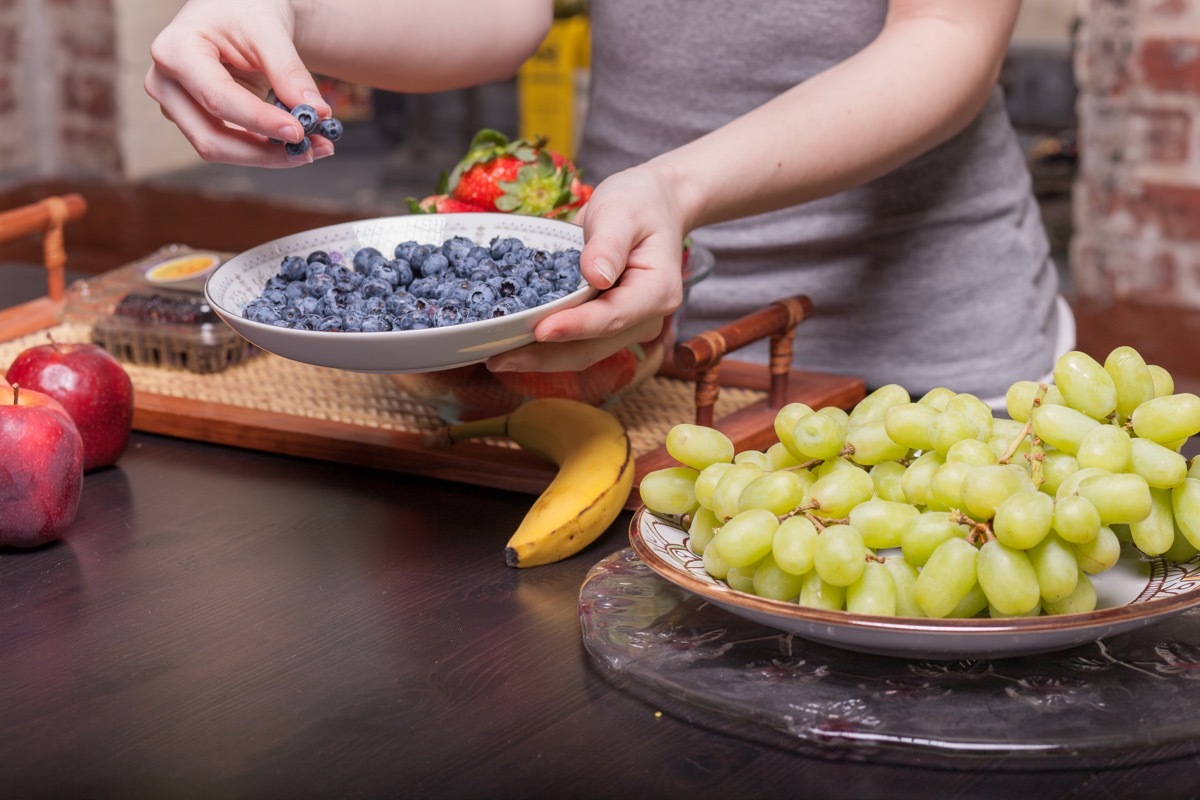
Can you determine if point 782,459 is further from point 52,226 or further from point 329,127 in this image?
point 52,226

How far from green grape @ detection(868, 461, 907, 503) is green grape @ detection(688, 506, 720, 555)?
10 centimetres

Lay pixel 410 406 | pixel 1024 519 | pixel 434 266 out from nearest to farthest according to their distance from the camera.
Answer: pixel 1024 519 → pixel 434 266 → pixel 410 406

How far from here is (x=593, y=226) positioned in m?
0.94

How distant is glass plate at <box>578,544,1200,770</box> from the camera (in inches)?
26.8

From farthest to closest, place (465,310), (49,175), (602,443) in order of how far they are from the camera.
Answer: (49,175), (602,443), (465,310)

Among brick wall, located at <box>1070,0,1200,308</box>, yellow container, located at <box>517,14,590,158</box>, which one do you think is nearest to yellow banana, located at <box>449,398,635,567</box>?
brick wall, located at <box>1070,0,1200,308</box>

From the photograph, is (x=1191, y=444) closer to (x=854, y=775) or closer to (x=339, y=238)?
(x=854, y=775)

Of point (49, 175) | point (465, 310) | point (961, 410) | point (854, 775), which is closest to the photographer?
point (854, 775)

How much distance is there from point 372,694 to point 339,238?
441mm

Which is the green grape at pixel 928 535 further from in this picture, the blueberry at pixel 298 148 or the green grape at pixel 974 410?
the blueberry at pixel 298 148

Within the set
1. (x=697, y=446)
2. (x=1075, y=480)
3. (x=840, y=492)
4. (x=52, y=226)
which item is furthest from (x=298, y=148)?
(x=52, y=226)

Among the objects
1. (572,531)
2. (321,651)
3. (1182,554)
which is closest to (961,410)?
(1182,554)

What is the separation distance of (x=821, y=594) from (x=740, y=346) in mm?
426

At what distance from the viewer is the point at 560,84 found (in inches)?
153
